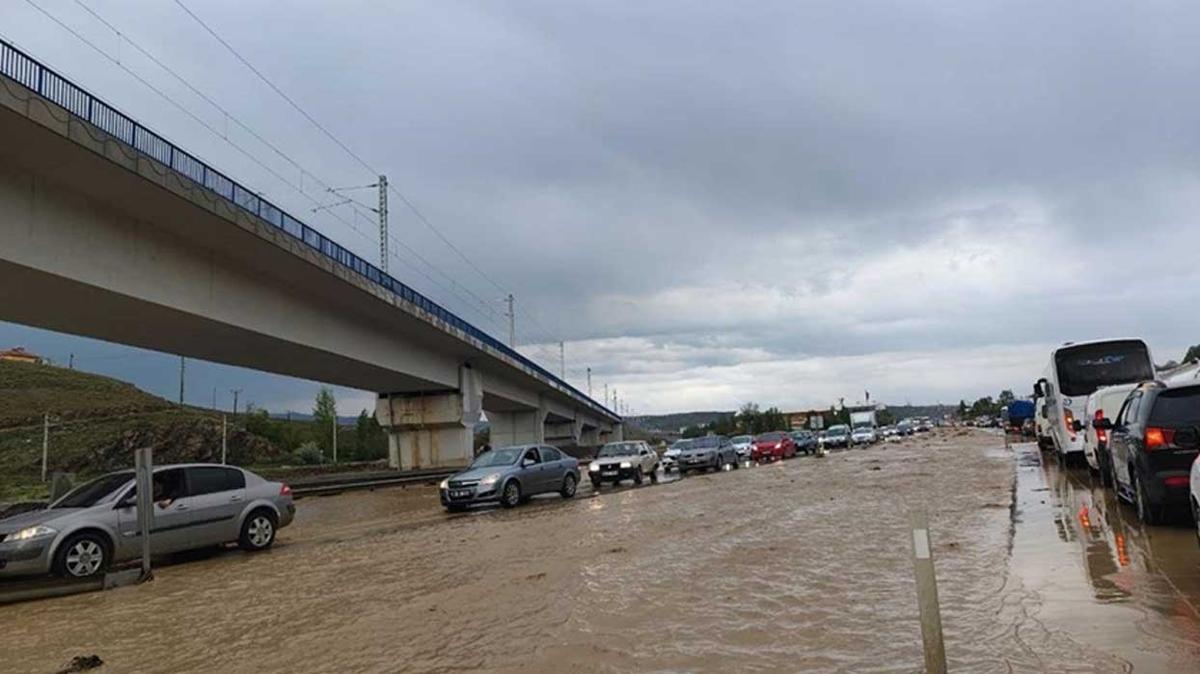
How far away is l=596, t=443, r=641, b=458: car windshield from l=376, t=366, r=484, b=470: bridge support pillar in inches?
774

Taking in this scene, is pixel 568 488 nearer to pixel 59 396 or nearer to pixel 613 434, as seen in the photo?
pixel 59 396

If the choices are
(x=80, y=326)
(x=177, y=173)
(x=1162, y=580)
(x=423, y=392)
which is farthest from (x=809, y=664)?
(x=423, y=392)

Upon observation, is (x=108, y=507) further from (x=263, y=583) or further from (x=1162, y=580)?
(x=1162, y=580)

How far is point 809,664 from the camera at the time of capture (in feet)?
20.6

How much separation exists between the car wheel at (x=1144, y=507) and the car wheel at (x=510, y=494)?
13.4 m

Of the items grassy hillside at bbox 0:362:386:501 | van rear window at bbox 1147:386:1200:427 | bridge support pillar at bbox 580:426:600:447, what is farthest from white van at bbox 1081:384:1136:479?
bridge support pillar at bbox 580:426:600:447

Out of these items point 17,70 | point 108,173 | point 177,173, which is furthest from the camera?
point 177,173

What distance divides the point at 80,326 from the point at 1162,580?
2567 centimetres

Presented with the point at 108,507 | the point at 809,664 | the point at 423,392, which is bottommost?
the point at 809,664

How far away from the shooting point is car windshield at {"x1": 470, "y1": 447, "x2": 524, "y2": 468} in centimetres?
2212

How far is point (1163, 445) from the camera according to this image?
34.5ft

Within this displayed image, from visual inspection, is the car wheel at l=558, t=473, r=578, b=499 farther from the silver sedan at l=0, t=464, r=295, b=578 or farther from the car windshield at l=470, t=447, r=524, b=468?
the silver sedan at l=0, t=464, r=295, b=578

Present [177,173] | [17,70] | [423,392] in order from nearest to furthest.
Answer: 1. [17,70]
2. [177,173]
3. [423,392]

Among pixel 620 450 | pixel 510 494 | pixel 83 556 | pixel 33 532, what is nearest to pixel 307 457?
pixel 620 450
